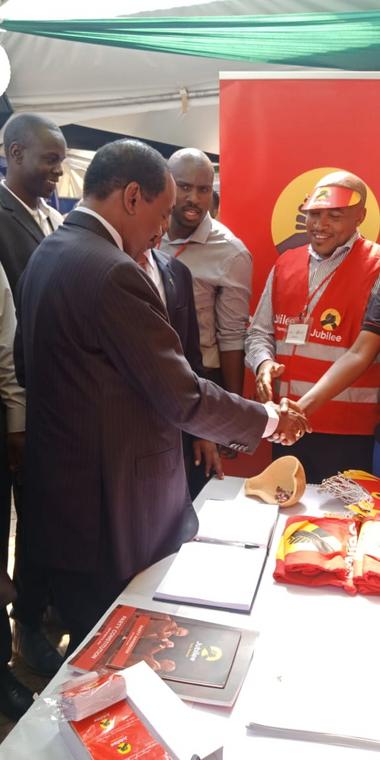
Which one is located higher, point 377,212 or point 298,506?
point 377,212

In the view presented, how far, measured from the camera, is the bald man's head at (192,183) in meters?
2.44

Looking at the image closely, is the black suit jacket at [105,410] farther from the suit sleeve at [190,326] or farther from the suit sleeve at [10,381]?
the suit sleeve at [190,326]

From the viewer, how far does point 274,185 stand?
2.77 meters

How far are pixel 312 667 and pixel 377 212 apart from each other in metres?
2.16

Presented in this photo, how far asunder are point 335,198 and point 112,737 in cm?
182

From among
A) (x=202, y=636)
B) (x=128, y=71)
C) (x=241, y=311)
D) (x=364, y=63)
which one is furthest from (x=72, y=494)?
(x=128, y=71)

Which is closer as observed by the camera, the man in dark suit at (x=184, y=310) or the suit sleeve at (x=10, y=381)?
the suit sleeve at (x=10, y=381)

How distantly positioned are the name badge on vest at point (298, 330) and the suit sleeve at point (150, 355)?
32.4 inches

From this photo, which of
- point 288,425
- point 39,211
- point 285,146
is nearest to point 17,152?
point 39,211

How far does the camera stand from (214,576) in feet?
4.39

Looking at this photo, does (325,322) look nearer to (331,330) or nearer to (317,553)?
(331,330)

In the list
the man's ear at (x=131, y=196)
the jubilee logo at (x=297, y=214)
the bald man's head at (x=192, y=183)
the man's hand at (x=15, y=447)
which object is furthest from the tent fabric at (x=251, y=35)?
the man's hand at (x=15, y=447)

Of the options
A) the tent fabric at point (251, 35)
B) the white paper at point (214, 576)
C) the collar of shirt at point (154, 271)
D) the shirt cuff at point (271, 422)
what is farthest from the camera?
the tent fabric at point (251, 35)

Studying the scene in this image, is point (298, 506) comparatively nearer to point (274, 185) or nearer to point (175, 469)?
point (175, 469)
